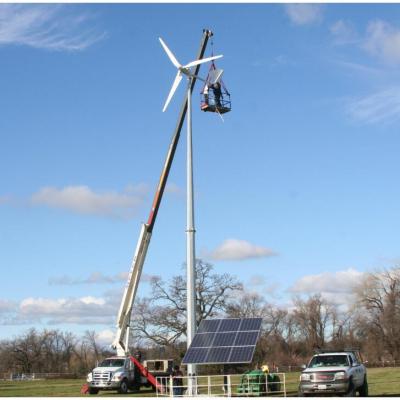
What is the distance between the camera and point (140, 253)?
36.6 m

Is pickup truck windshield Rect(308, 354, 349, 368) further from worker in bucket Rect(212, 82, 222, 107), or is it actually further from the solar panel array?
worker in bucket Rect(212, 82, 222, 107)

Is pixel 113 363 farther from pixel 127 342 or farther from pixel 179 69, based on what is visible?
pixel 179 69

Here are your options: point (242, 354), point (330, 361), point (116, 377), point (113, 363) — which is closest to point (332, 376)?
point (330, 361)

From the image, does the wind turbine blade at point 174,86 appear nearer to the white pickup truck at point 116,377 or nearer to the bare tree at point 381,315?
the white pickup truck at point 116,377

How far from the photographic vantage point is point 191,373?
27.4 m

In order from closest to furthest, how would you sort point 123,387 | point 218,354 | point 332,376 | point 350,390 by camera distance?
1. point 332,376
2. point 350,390
3. point 218,354
4. point 123,387

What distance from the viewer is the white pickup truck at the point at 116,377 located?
3566 centimetres

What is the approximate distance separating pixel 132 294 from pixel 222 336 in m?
10.6

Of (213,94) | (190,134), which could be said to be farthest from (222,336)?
(213,94)

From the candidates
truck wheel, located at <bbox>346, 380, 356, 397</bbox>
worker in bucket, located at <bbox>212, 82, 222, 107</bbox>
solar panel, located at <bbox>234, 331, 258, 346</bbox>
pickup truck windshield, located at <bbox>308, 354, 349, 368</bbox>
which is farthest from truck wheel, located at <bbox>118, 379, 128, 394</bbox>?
worker in bucket, located at <bbox>212, 82, 222, 107</bbox>

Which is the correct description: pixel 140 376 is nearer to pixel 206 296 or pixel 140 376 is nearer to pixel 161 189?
pixel 161 189

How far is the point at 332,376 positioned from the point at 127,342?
1576 cm

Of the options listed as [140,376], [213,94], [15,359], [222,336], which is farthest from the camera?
[15,359]

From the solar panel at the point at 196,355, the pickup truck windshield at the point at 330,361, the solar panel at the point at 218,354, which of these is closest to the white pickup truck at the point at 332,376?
the pickup truck windshield at the point at 330,361
